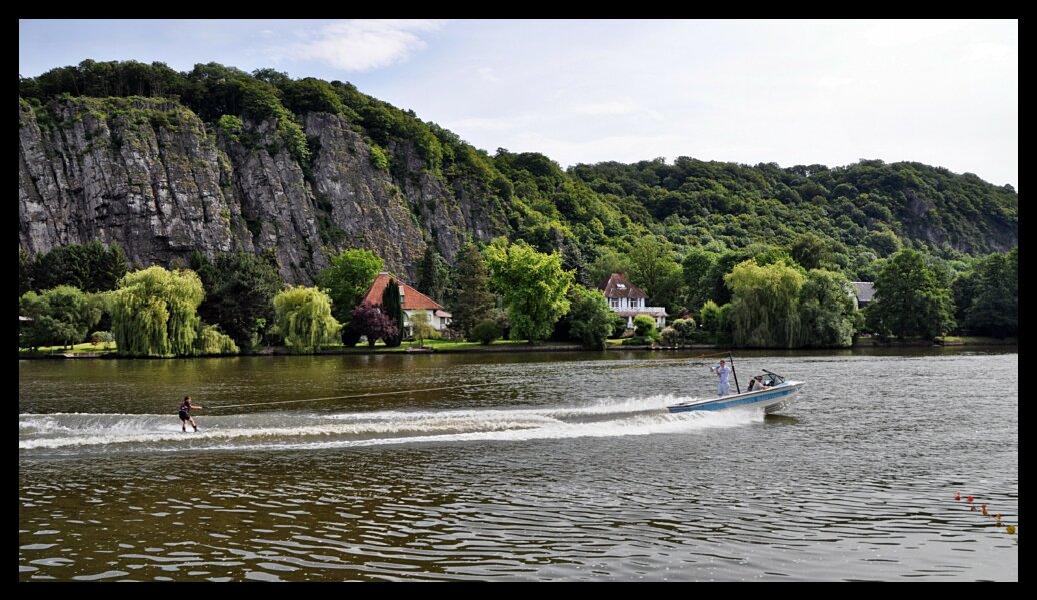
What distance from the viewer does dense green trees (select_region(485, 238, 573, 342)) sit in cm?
9675

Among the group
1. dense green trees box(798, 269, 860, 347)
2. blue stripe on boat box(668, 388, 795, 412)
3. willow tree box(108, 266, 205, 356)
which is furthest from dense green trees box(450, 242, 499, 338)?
blue stripe on boat box(668, 388, 795, 412)

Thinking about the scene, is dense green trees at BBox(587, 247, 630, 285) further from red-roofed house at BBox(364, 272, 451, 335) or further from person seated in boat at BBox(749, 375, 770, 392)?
person seated in boat at BBox(749, 375, 770, 392)

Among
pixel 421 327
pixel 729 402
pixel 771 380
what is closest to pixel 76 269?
pixel 421 327

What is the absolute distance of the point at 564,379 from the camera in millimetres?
51938

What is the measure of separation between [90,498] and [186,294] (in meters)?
66.4

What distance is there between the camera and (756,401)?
32844mm

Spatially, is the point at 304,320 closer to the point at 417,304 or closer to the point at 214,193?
the point at 417,304

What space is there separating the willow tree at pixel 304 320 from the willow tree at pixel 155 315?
907 centimetres

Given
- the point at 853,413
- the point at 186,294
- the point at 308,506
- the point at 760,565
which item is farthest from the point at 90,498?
the point at 186,294

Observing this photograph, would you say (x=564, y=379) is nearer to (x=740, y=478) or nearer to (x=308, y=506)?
(x=740, y=478)

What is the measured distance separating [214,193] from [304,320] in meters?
87.3

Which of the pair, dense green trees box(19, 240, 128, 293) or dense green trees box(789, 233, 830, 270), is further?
dense green trees box(789, 233, 830, 270)

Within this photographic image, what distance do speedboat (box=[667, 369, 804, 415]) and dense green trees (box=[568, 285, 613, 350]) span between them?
58.9 m

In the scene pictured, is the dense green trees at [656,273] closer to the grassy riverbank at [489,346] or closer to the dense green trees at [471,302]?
the dense green trees at [471,302]
